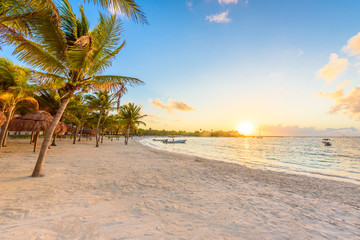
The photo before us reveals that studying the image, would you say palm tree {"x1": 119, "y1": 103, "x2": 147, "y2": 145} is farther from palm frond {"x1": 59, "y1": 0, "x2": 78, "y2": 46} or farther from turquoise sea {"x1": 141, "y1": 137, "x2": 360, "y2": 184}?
palm frond {"x1": 59, "y1": 0, "x2": 78, "y2": 46}

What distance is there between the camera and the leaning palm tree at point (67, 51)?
192 inches

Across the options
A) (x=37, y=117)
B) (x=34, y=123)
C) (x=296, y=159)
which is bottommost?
(x=296, y=159)

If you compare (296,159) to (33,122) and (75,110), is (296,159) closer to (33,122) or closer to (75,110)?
(33,122)

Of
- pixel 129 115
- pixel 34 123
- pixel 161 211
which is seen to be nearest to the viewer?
pixel 161 211

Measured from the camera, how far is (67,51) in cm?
475

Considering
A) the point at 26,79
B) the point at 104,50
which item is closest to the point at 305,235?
the point at 104,50

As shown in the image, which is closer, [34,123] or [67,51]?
[67,51]

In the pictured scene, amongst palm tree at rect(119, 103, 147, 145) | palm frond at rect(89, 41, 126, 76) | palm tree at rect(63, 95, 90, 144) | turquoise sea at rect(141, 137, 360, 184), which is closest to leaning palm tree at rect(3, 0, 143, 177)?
palm frond at rect(89, 41, 126, 76)

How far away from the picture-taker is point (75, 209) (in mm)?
3166

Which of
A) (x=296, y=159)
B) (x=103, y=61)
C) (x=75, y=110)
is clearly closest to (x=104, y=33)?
(x=103, y=61)

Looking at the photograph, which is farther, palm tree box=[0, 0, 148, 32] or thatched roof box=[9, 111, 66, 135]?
thatched roof box=[9, 111, 66, 135]

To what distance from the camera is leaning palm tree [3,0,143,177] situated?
4883mm

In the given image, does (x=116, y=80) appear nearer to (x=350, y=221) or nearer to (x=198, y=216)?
(x=198, y=216)

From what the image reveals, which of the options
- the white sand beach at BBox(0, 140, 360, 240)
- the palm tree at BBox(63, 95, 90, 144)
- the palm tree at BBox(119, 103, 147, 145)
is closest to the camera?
the white sand beach at BBox(0, 140, 360, 240)
